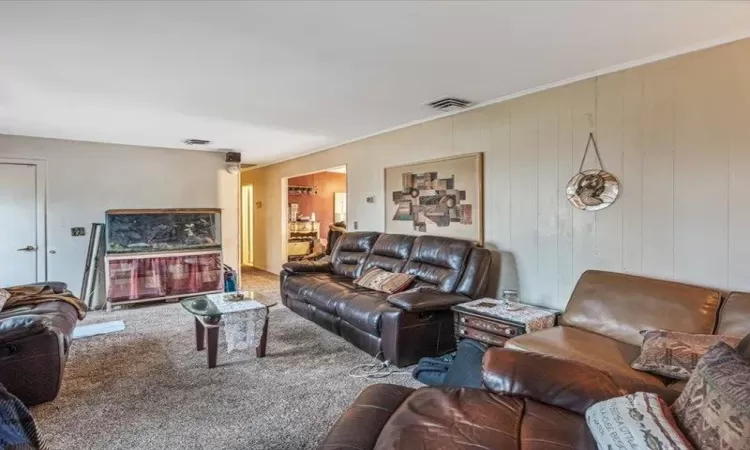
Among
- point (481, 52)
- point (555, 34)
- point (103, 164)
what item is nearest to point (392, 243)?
point (481, 52)

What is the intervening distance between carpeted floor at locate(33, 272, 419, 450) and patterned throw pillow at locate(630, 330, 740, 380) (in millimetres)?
1474

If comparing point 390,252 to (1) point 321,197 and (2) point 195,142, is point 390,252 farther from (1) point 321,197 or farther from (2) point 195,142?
(1) point 321,197

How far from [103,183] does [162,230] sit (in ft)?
3.26

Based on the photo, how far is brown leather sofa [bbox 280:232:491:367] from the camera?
3.31 m

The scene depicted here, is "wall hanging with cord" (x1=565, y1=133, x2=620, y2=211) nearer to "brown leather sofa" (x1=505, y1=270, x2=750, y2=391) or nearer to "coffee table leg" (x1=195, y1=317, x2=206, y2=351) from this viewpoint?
"brown leather sofa" (x1=505, y1=270, x2=750, y2=391)

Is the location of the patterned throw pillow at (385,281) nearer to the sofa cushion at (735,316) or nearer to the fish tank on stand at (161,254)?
the sofa cushion at (735,316)

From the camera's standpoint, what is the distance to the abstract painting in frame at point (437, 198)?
402cm

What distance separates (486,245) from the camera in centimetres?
395

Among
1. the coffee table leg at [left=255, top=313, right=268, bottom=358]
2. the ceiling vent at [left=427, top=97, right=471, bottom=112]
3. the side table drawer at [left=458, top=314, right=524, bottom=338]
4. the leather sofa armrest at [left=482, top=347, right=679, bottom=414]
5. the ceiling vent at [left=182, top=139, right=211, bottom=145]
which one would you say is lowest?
the coffee table leg at [left=255, top=313, right=268, bottom=358]

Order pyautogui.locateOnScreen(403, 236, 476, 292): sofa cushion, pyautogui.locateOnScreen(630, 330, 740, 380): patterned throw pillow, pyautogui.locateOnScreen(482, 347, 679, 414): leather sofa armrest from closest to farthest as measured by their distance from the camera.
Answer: pyautogui.locateOnScreen(482, 347, 679, 414): leather sofa armrest < pyautogui.locateOnScreen(630, 330, 740, 380): patterned throw pillow < pyautogui.locateOnScreen(403, 236, 476, 292): sofa cushion

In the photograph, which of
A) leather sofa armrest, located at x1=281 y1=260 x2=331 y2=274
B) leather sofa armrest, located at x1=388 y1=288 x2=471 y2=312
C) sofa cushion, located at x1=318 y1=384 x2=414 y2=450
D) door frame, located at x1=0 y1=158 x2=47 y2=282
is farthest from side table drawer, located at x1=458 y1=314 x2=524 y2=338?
door frame, located at x1=0 y1=158 x2=47 y2=282

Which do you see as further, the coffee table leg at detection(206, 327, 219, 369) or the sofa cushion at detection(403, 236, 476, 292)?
the sofa cushion at detection(403, 236, 476, 292)

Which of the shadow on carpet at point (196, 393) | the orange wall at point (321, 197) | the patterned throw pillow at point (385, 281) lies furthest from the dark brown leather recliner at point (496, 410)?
the orange wall at point (321, 197)

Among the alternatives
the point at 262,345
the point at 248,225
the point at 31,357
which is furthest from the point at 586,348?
the point at 248,225
